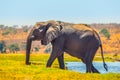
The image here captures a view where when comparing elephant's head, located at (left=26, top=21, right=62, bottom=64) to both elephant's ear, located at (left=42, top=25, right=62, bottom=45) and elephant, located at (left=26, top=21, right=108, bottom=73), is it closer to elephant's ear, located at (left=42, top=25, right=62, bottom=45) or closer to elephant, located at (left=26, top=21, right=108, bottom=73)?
elephant's ear, located at (left=42, top=25, right=62, bottom=45)

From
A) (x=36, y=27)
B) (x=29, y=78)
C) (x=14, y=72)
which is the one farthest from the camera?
(x=36, y=27)

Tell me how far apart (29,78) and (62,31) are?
759 centimetres

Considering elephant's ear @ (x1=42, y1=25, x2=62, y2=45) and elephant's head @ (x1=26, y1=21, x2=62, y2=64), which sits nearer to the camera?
elephant's ear @ (x1=42, y1=25, x2=62, y2=45)

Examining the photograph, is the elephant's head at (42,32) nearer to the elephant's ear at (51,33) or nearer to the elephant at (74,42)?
the elephant's ear at (51,33)

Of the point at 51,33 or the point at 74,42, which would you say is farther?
the point at 51,33

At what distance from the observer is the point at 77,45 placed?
28.0 m

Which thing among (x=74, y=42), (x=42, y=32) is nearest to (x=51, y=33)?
(x=42, y=32)

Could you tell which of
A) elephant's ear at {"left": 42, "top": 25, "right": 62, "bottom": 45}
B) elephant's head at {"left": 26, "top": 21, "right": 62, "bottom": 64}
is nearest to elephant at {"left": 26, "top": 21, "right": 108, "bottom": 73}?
elephant's ear at {"left": 42, "top": 25, "right": 62, "bottom": 45}

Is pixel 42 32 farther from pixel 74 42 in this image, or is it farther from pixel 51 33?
pixel 74 42

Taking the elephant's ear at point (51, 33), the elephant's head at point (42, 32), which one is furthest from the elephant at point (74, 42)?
the elephant's head at point (42, 32)

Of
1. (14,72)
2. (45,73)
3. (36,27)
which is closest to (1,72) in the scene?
(14,72)

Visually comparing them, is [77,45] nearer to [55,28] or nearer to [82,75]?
[55,28]

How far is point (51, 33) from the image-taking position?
28422 millimetres

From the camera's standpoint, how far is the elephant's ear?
28016 millimetres
